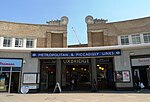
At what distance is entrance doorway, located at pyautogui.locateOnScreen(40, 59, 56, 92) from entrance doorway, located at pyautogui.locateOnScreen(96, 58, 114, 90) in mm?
6464

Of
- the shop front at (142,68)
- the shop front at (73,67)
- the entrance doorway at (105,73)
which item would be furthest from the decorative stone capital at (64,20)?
the shop front at (142,68)

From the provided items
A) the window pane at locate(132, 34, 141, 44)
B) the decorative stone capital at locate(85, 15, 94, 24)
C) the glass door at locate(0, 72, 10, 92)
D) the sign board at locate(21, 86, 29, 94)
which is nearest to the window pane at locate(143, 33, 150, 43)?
the window pane at locate(132, 34, 141, 44)

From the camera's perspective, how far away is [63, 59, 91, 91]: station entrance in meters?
21.9

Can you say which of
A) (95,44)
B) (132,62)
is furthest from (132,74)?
(95,44)

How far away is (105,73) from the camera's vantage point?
2353 centimetres

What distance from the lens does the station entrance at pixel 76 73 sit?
864 inches

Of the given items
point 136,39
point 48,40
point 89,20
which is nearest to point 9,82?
point 48,40

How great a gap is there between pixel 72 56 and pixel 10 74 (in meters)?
7.49

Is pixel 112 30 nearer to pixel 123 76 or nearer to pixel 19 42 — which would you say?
pixel 123 76

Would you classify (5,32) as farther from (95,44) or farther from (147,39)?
(147,39)

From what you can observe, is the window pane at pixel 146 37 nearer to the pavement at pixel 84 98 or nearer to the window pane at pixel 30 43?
the pavement at pixel 84 98

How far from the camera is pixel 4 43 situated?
885 inches

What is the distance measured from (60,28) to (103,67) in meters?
9.18

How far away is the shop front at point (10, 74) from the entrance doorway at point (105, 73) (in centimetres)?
1033
